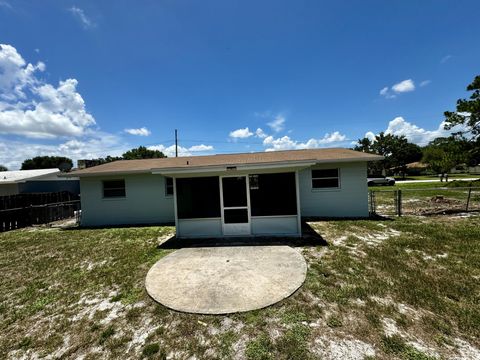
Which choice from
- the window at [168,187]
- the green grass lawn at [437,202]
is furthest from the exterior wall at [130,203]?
the green grass lawn at [437,202]

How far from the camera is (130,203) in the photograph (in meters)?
10.7

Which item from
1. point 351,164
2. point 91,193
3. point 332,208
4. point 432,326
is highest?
point 351,164

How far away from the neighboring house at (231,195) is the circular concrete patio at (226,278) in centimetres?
138

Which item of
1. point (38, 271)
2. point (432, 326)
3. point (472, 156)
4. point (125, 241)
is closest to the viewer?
point (432, 326)

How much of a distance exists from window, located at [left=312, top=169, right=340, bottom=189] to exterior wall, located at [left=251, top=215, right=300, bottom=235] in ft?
11.8

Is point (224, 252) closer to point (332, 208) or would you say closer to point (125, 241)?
point (125, 241)

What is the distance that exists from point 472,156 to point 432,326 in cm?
1444

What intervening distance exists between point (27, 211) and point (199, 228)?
395 inches

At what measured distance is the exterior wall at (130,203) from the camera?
10.6 m

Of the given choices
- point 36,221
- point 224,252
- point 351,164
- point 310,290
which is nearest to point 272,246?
point 224,252

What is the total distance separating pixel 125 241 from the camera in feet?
25.3

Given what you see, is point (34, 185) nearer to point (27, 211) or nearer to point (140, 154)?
point (27, 211)

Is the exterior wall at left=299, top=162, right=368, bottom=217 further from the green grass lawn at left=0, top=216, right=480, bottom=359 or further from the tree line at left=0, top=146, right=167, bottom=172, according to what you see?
the tree line at left=0, top=146, right=167, bottom=172

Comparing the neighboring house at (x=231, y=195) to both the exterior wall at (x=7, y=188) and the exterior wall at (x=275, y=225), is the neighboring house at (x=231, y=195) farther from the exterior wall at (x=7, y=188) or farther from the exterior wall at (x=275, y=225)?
the exterior wall at (x=7, y=188)
